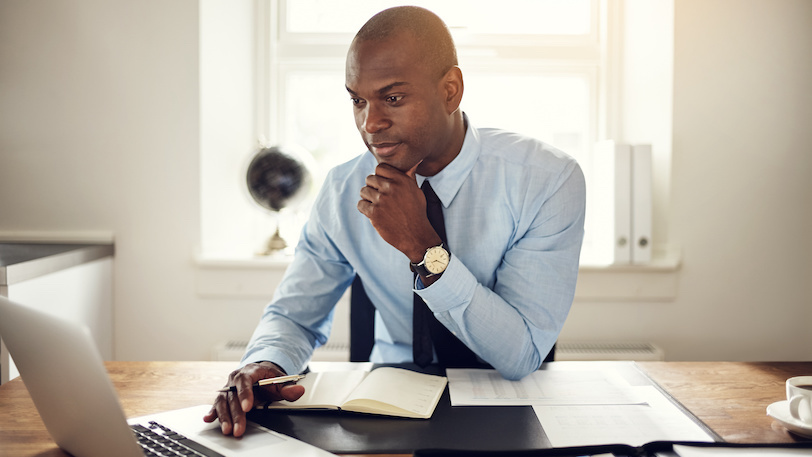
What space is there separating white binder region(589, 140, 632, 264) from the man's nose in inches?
49.1

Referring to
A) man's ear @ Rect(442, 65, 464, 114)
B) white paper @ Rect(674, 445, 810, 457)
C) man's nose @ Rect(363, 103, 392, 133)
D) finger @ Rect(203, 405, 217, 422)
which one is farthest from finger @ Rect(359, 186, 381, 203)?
white paper @ Rect(674, 445, 810, 457)

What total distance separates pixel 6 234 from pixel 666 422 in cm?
234

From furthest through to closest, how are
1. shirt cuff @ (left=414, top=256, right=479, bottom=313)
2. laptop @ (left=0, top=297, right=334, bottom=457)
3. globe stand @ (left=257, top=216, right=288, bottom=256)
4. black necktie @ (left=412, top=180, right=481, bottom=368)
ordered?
globe stand @ (left=257, top=216, right=288, bottom=256), black necktie @ (left=412, top=180, right=481, bottom=368), shirt cuff @ (left=414, top=256, right=479, bottom=313), laptop @ (left=0, top=297, right=334, bottom=457)

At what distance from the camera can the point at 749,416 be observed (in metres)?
0.89

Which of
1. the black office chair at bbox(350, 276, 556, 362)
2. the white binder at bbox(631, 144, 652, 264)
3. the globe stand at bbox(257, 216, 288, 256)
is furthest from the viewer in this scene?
the globe stand at bbox(257, 216, 288, 256)

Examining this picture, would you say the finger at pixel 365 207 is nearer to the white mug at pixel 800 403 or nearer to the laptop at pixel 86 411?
the laptop at pixel 86 411

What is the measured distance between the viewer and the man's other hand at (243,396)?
2.68ft

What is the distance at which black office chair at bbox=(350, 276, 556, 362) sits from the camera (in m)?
1.40

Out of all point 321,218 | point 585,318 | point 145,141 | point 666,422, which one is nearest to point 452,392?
point 666,422

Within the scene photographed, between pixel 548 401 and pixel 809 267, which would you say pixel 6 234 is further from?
pixel 809 267

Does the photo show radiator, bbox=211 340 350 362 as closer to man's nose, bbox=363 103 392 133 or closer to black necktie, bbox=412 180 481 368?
black necktie, bbox=412 180 481 368

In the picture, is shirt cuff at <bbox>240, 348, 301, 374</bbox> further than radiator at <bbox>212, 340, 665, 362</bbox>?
No

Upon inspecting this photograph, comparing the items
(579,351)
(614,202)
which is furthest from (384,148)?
(579,351)

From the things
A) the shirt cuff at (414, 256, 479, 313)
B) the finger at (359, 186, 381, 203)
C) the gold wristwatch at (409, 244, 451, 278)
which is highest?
the finger at (359, 186, 381, 203)
